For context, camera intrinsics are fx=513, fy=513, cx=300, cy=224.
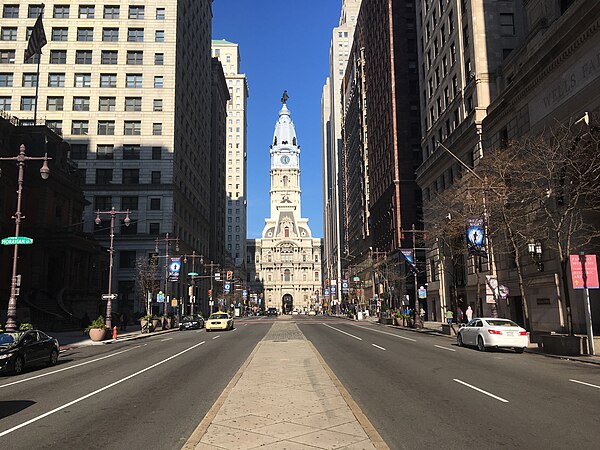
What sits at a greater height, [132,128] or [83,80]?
[83,80]

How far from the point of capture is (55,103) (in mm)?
73875

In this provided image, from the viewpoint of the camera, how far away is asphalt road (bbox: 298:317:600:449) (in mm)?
8312

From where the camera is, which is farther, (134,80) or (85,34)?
(134,80)

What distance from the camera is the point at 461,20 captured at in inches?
1960

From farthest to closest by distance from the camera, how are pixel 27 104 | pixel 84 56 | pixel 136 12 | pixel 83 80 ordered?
pixel 136 12 < pixel 84 56 < pixel 83 80 < pixel 27 104

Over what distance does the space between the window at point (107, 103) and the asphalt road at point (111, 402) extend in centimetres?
6144

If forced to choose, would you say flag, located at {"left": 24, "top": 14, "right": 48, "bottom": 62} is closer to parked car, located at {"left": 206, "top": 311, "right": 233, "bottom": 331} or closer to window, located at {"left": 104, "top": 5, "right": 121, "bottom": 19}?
parked car, located at {"left": 206, "top": 311, "right": 233, "bottom": 331}

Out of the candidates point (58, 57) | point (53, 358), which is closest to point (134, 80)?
point (58, 57)

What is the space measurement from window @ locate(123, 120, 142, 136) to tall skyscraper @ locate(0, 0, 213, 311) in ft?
0.46

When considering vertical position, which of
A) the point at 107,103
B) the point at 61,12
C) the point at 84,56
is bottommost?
the point at 107,103

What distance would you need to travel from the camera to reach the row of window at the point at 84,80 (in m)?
72.3

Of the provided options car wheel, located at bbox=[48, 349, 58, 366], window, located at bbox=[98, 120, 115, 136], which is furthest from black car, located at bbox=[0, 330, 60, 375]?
window, located at bbox=[98, 120, 115, 136]

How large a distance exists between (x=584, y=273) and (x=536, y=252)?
30.5 feet

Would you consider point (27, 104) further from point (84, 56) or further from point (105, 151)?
point (105, 151)
